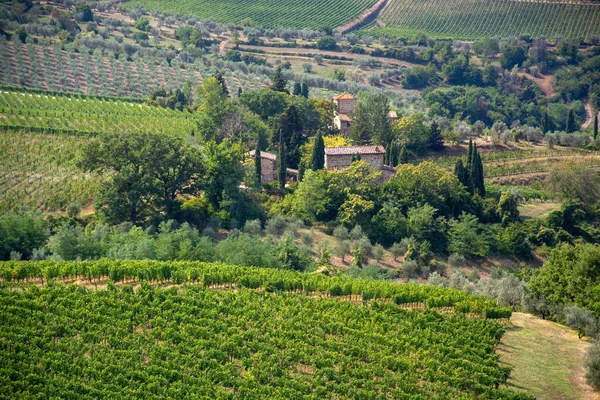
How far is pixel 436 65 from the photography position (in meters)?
142

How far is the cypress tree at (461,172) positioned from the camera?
7175 centimetres

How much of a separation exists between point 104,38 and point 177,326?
97906mm

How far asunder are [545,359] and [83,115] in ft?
187

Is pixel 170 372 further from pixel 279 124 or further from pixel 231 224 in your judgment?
pixel 279 124

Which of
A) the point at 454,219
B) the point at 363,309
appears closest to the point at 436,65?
the point at 454,219

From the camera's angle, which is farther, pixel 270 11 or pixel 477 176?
pixel 270 11

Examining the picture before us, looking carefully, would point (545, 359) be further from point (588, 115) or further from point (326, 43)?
point (326, 43)

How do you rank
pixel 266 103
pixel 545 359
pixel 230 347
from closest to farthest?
pixel 230 347
pixel 545 359
pixel 266 103

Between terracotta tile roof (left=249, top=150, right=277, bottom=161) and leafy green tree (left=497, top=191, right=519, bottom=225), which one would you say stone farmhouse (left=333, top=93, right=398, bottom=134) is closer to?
terracotta tile roof (left=249, top=150, right=277, bottom=161)

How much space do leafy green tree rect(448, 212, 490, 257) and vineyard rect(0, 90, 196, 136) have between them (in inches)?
1096

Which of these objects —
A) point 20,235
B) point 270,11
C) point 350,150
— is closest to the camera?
point 20,235

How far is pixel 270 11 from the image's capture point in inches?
6511

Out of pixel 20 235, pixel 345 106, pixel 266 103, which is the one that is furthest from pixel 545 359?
pixel 345 106

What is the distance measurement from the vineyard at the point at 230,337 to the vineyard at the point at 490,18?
120310mm
